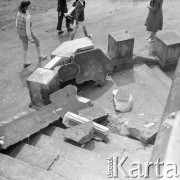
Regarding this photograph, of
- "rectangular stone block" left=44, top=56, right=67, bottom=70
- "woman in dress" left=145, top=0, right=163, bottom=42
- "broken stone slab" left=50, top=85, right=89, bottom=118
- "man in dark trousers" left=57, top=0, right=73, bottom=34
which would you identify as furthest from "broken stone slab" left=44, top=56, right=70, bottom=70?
"man in dark trousers" left=57, top=0, right=73, bottom=34

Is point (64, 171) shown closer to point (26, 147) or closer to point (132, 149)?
point (26, 147)

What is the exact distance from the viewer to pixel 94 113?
5734 millimetres

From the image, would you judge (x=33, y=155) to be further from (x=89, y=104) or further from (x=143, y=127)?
(x=143, y=127)

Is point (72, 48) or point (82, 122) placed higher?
point (72, 48)

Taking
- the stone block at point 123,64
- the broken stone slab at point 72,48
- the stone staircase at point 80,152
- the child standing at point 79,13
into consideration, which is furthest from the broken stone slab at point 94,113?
the child standing at point 79,13

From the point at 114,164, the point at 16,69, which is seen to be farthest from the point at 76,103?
the point at 16,69

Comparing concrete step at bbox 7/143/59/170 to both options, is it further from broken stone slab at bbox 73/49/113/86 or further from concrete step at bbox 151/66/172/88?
concrete step at bbox 151/66/172/88

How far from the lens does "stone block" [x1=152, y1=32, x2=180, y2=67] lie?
24.1 feet

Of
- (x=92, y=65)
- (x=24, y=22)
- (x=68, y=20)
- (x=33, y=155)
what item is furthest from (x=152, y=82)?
(x=68, y=20)

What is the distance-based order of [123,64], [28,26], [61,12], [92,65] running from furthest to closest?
1. [61,12]
2. [123,64]
3. [28,26]
4. [92,65]

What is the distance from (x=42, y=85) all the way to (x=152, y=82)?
110 inches

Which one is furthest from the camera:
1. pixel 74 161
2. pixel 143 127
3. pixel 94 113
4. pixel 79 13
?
pixel 79 13

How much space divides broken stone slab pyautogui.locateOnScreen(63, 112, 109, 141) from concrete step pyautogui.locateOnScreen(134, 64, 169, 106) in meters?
1.87

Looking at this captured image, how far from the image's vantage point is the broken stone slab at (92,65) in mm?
6609
